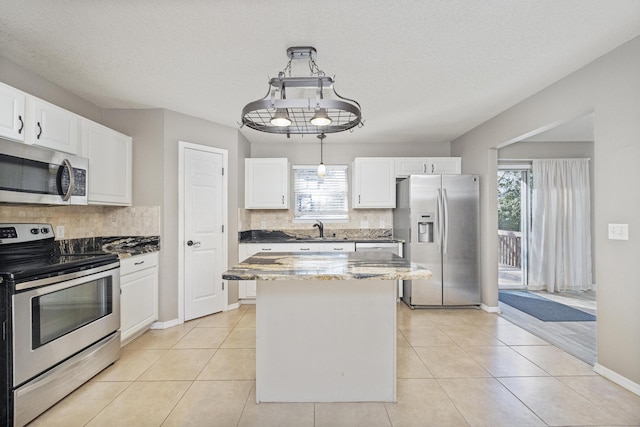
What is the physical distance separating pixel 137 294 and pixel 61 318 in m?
1.03

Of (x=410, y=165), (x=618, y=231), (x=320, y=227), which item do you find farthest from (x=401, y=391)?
(x=410, y=165)

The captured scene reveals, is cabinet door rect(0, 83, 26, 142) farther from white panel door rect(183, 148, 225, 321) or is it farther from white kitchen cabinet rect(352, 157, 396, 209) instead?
white kitchen cabinet rect(352, 157, 396, 209)

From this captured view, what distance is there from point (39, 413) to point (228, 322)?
1838mm

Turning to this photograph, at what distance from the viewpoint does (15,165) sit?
2.10 metres

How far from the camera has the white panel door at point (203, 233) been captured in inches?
144

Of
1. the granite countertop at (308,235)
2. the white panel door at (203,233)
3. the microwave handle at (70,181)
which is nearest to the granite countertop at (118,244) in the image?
the white panel door at (203,233)

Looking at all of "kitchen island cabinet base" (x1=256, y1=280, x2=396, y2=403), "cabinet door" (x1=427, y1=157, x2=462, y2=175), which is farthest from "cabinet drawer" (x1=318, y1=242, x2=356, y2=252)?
"kitchen island cabinet base" (x1=256, y1=280, x2=396, y2=403)

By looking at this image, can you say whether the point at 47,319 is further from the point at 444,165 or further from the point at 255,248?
the point at 444,165

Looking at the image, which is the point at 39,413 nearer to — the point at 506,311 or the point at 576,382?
the point at 576,382

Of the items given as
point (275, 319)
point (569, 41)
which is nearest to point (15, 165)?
point (275, 319)

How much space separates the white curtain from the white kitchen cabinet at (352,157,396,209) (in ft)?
8.06

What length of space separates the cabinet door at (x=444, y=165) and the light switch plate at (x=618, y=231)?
2.61 metres

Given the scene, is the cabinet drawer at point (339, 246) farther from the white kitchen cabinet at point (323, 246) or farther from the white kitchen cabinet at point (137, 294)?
the white kitchen cabinet at point (137, 294)

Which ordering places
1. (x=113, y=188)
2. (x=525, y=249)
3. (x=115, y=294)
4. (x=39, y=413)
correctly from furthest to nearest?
(x=525, y=249), (x=113, y=188), (x=115, y=294), (x=39, y=413)
